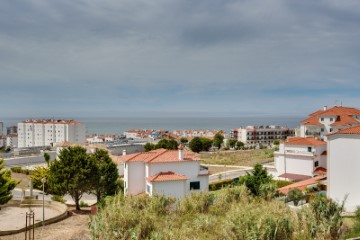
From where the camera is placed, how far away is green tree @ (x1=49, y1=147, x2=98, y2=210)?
2786cm

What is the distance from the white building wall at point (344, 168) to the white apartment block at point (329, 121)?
26.4 m

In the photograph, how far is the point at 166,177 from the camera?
2823 cm

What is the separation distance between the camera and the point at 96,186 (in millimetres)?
29875

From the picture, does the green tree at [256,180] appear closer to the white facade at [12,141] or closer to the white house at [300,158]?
the white house at [300,158]

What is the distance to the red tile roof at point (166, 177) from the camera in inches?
1089

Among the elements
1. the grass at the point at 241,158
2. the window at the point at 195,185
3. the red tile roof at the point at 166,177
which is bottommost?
the grass at the point at 241,158

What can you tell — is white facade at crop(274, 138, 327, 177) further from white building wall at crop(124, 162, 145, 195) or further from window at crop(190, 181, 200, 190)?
white building wall at crop(124, 162, 145, 195)

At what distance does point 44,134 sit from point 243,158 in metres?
104

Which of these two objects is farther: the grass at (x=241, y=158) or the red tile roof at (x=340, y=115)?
the grass at (x=241, y=158)

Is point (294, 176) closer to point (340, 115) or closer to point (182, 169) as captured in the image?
point (340, 115)

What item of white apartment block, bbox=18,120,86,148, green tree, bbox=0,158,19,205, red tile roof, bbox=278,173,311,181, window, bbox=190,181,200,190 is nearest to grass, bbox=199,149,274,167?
red tile roof, bbox=278,173,311,181

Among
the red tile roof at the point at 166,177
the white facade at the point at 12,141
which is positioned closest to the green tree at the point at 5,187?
the red tile roof at the point at 166,177

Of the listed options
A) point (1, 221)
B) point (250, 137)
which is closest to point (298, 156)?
point (1, 221)

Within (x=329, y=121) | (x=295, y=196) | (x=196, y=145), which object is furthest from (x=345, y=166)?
(x=196, y=145)
